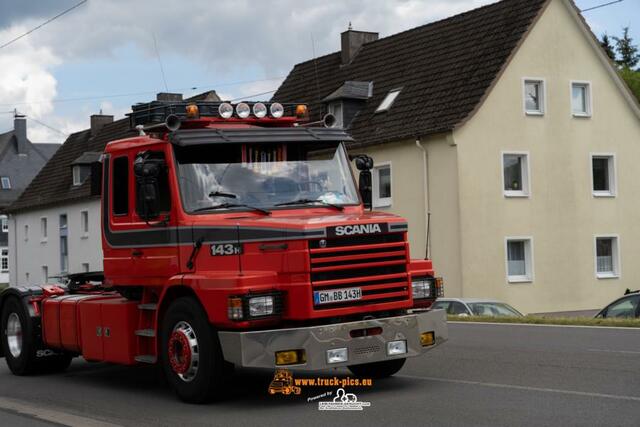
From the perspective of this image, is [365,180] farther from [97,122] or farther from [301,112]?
[97,122]

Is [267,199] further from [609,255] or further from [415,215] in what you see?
[609,255]

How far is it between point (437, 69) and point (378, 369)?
2644 centimetres

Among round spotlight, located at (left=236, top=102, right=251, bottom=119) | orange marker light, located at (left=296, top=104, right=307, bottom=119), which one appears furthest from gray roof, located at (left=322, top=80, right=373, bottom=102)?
round spotlight, located at (left=236, top=102, right=251, bottom=119)

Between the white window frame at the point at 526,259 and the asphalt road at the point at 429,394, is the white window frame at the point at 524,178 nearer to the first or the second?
the white window frame at the point at 526,259

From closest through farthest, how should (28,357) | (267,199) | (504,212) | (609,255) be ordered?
(267,199), (28,357), (504,212), (609,255)

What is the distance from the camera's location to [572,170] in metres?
36.3

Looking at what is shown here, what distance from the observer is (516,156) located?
3544 centimetres

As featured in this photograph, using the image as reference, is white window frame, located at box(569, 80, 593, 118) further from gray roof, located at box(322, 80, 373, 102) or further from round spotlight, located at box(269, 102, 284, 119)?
round spotlight, located at box(269, 102, 284, 119)

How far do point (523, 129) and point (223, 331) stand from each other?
2703cm

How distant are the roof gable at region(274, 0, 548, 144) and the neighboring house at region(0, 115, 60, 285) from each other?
6181 centimetres

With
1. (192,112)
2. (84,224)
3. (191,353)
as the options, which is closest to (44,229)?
Answer: (84,224)

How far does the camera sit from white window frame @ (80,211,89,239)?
56.1 m

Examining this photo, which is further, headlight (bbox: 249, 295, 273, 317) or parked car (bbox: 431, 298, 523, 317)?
parked car (bbox: 431, 298, 523, 317)

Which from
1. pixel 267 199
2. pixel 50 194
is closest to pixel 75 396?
pixel 267 199
